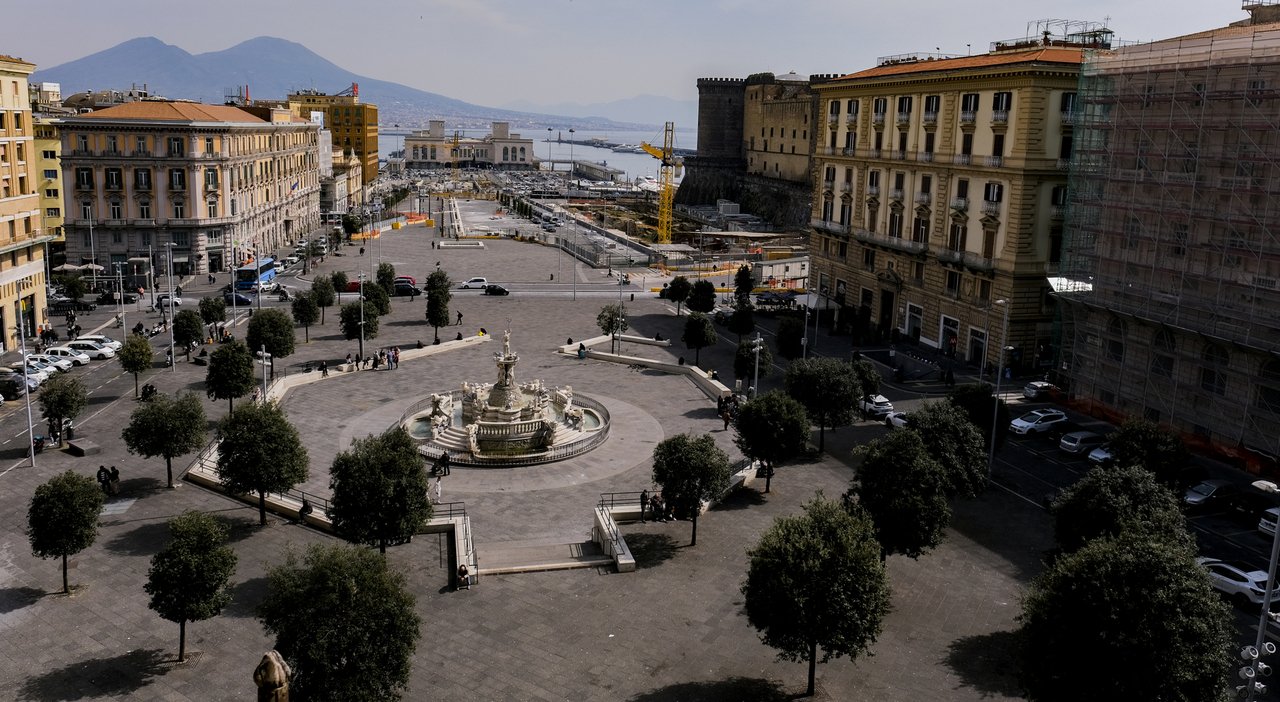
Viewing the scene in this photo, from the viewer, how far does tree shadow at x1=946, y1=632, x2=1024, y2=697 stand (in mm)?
19781

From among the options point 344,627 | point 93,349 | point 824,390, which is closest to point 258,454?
point 344,627

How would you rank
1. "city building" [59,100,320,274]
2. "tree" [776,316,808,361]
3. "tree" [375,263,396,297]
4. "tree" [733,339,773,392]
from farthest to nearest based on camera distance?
"city building" [59,100,320,274] < "tree" [375,263,396,297] < "tree" [776,316,808,361] < "tree" [733,339,773,392]

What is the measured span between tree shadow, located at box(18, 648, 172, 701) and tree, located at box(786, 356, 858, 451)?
22416 mm

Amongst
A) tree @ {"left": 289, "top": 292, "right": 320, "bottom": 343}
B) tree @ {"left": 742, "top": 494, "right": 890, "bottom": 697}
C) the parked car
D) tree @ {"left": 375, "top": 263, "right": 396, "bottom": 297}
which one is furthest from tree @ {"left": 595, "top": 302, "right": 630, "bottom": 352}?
tree @ {"left": 742, "top": 494, "right": 890, "bottom": 697}

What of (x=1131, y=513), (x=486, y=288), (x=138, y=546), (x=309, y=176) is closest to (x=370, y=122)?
(x=309, y=176)

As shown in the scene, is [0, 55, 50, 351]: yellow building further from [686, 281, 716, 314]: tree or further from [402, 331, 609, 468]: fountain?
[686, 281, 716, 314]: tree

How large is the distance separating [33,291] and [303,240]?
52356 millimetres

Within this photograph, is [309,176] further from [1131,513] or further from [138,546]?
[1131,513]

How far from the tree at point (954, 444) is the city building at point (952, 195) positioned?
44.5 feet

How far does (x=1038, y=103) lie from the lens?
46594 mm

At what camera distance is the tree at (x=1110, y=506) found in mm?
21891

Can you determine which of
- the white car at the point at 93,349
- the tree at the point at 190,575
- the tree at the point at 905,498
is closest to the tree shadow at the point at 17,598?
the tree at the point at 190,575

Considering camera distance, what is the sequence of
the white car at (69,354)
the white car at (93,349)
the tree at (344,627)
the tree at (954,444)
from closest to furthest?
the tree at (344,627) < the tree at (954,444) < the white car at (69,354) < the white car at (93,349)

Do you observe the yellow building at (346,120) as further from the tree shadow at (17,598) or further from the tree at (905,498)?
the tree at (905,498)
